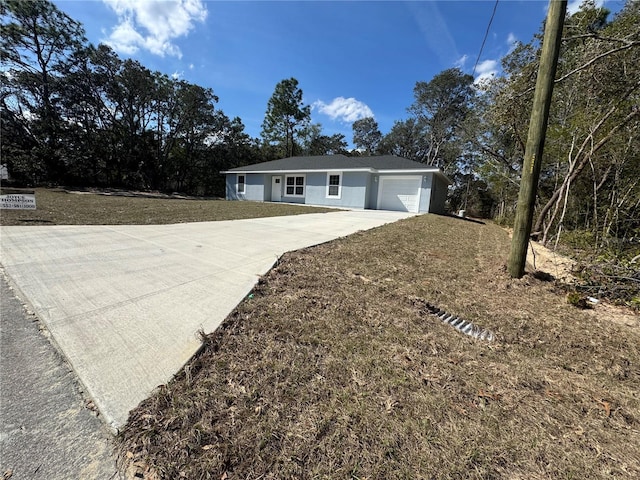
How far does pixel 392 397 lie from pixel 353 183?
14588 millimetres

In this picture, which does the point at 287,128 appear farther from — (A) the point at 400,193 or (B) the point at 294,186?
(A) the point at 400,193

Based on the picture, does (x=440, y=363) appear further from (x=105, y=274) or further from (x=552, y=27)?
(x=552, y=27)

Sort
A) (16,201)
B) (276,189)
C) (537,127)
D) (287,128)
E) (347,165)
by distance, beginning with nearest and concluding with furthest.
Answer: (537,127), (16,201), (347,165), (276,189), (287,128)

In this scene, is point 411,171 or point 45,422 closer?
point 45,422

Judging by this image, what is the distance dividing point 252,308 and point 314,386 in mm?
1194

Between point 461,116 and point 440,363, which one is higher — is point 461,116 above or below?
above

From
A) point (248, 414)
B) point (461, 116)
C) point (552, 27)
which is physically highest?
point (461, 116)

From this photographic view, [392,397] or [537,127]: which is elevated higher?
[537,127]

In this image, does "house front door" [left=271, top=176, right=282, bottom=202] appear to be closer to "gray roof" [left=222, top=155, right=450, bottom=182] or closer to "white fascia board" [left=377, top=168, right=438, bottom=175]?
"gray roof" [left=222, top=155, right=450, bottom=182]

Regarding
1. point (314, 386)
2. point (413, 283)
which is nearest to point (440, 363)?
point (314, 386)

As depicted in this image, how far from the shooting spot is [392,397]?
1.75 m

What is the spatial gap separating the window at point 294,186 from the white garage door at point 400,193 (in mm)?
5303

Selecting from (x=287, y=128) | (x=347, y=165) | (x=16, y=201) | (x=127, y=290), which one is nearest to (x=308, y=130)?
(x=287, y=128)

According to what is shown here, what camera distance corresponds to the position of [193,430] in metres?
1.45
